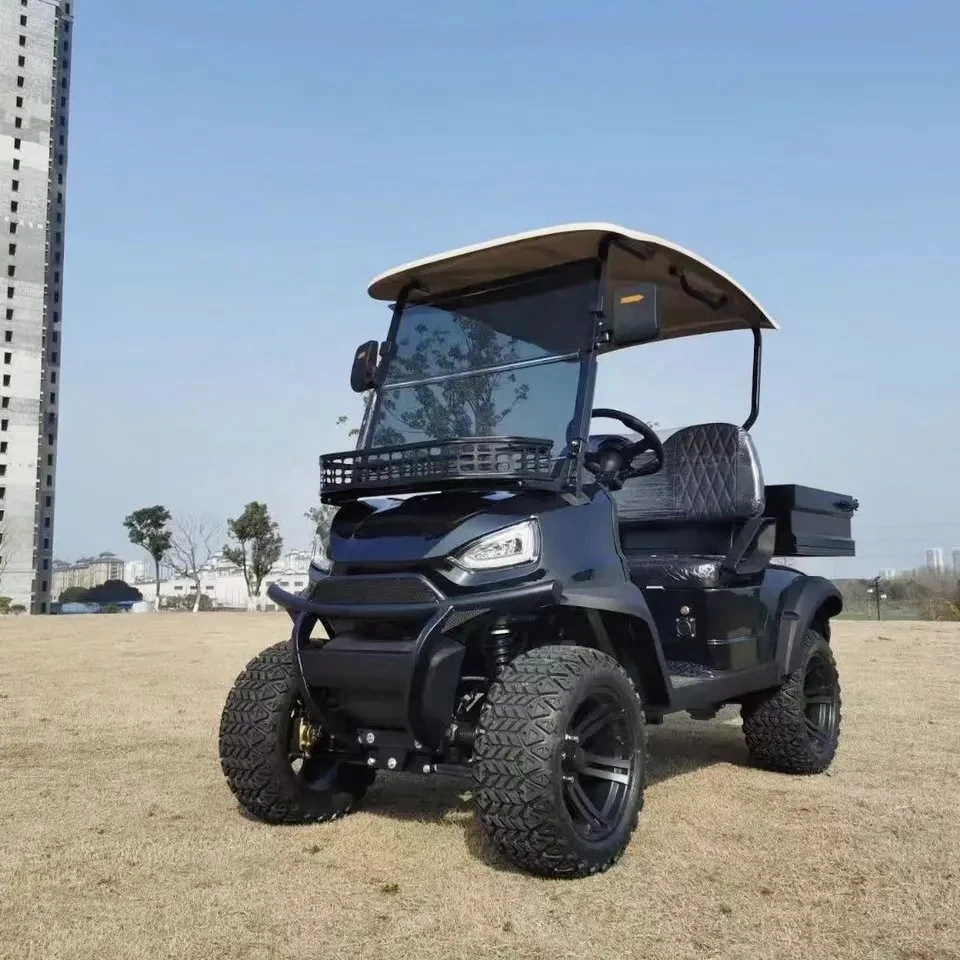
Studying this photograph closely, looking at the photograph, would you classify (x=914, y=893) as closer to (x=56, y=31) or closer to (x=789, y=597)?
(x=789, y=597)

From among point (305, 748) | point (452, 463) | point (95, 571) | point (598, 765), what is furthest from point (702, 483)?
point (95, 571)

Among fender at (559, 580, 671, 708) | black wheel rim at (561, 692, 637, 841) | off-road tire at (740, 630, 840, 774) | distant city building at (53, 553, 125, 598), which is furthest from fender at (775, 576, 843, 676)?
distant city building at (53, 553, 125, 598)

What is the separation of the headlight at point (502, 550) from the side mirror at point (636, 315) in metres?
1.03

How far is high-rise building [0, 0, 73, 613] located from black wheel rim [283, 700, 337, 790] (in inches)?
3245

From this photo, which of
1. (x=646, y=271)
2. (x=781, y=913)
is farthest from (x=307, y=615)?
(x=646, y=271)

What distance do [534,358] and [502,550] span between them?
118cm

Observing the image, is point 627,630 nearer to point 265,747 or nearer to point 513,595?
point 513,595

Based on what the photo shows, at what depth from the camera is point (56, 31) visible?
294 feet

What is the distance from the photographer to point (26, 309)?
3238 inches

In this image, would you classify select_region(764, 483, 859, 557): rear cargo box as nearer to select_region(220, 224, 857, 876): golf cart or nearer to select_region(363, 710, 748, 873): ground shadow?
select_region(220, 224, 857, 876): golf cart

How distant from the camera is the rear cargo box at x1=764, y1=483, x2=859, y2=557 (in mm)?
6184

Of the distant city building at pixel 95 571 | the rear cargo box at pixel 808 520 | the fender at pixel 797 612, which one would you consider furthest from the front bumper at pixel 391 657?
the distant city building at pixel 95 571

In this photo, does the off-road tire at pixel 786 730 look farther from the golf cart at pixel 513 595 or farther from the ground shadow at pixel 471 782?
the ground shadow at pixel 471 782

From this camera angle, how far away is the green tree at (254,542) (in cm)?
5541
